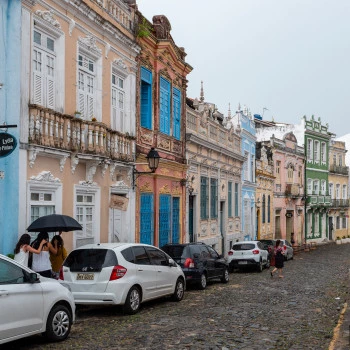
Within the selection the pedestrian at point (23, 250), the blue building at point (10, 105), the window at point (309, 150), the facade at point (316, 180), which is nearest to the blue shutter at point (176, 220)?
the blue building at point (10, 105)

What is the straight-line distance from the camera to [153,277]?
1345cm

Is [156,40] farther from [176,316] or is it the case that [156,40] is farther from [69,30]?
[176,316]

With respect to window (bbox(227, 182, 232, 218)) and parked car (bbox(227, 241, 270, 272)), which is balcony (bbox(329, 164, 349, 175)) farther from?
parked car (bbox(227, 241, 270, 272))

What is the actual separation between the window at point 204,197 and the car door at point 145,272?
47.3 ft

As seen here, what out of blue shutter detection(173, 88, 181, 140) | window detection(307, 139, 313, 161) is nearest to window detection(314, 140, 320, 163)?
window detection(307, 139, 313, 161)

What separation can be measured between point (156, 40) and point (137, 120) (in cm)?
374

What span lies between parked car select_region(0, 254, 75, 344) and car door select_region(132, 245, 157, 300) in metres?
3.04

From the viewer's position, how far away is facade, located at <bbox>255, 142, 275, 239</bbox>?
40156 mm

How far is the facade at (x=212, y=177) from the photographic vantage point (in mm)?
26625

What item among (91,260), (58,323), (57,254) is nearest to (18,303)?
(58,323)

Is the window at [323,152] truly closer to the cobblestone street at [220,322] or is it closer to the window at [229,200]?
the window at [229,200]

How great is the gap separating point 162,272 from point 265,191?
28844mm

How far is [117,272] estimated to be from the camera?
1212cm

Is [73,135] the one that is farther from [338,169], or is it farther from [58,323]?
[338,169]
